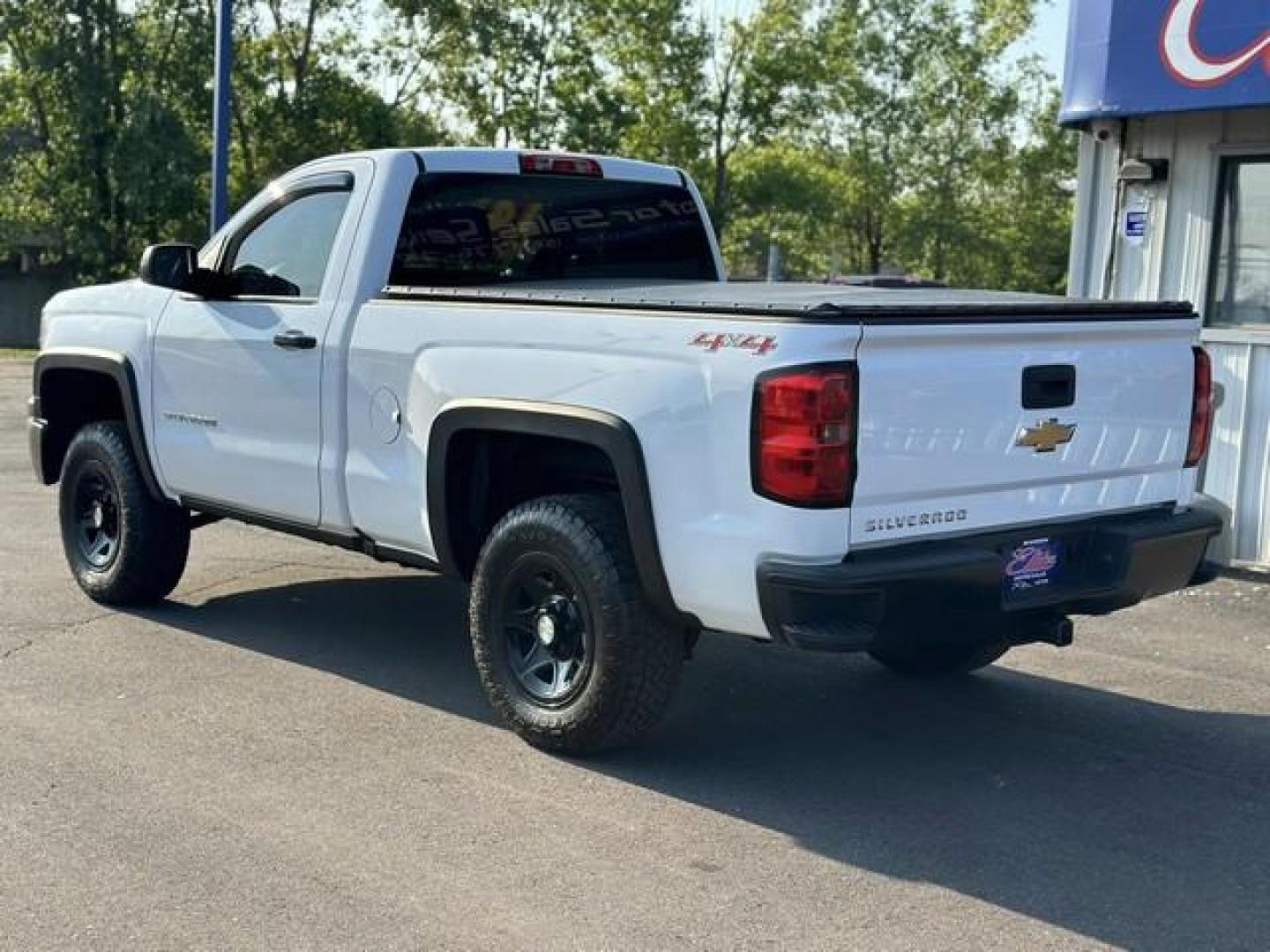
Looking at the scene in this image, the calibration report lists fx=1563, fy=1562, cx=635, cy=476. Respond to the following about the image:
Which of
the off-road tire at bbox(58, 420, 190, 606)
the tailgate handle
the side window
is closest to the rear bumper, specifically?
the tailgate handle

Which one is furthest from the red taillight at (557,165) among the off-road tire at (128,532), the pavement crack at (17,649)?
the pavement crack at (17,649)

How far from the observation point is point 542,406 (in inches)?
195

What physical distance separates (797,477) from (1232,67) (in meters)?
5.47

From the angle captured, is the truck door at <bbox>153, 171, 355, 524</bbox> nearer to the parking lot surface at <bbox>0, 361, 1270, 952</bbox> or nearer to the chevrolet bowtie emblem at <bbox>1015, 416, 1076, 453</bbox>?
the parking lot surface at <bbox>0, 361, 1270, 952</bbox>

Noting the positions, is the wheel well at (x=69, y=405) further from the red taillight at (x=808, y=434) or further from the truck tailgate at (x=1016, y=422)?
the truck tailgate at (x=1016, y=422)

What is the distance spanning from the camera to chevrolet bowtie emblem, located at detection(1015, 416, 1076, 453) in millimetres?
4781

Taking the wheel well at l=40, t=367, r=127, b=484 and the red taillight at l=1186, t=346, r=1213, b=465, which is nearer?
the red taillight at l=1186, t=346, r=1213, b=465

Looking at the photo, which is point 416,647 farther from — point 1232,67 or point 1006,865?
point 1232,67

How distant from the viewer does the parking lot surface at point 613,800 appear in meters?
3.93

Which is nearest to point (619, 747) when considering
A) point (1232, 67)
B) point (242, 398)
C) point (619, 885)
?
point (619, 885)

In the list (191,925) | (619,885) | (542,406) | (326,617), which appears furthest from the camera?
(326,617)

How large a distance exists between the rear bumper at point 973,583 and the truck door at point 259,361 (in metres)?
2.36

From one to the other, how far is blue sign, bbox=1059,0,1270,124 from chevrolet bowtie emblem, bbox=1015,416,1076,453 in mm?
4411

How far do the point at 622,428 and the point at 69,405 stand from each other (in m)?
3.96
